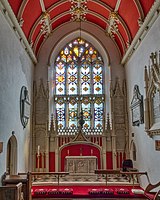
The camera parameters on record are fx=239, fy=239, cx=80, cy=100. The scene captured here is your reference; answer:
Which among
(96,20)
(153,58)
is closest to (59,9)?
(96,20)

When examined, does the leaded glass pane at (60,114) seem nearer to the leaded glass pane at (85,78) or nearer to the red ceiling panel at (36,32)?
the leaded glass pane at (85,78)

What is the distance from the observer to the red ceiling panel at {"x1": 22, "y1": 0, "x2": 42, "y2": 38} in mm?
8959

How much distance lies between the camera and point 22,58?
9.30 metres

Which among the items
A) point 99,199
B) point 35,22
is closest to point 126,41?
point 35,22

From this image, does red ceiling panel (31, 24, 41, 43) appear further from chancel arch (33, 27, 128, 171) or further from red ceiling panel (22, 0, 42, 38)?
chancel arch (33, 27, 128, 171)

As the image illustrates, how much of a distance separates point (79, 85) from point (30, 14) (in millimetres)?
4203

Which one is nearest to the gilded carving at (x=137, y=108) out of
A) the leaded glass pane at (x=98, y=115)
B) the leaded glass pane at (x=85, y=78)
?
the leaded glass pane at (x=98, y=115)

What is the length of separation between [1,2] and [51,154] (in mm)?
6917

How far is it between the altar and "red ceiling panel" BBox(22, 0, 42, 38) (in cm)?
557

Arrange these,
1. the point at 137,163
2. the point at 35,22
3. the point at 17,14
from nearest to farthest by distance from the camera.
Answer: the point at 17,14 → the point at 137,163 → the point at 35,22

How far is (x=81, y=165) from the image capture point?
9.93m

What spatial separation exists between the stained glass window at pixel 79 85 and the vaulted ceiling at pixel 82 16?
129cm

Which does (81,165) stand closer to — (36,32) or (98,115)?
(98,115)

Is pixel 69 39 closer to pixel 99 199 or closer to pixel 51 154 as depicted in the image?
pixel 51 154
